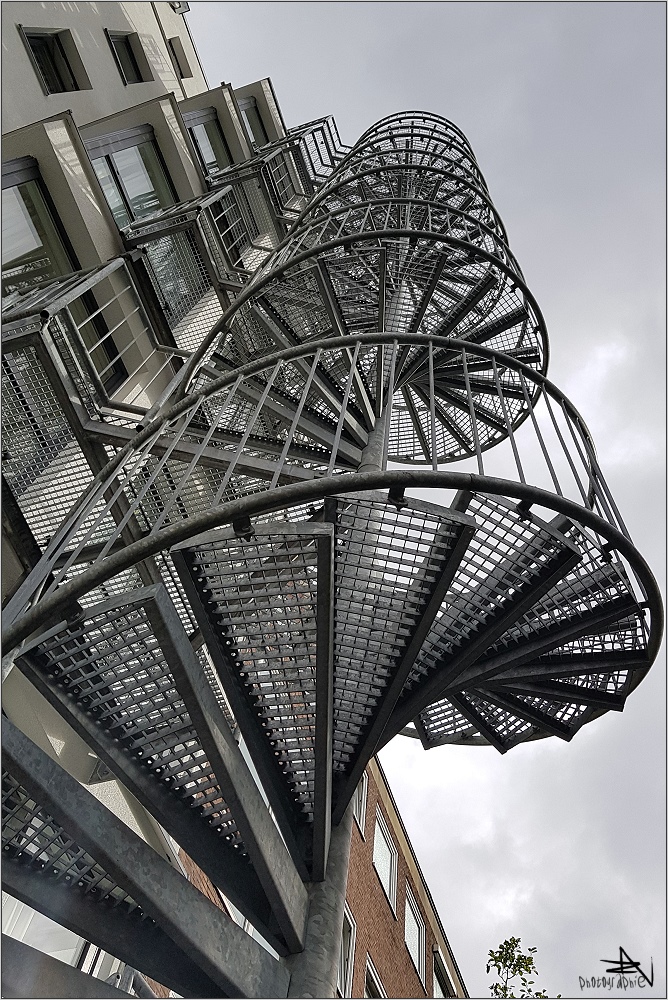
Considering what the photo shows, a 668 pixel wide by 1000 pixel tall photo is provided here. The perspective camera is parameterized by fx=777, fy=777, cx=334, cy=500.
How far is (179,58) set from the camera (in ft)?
54.1

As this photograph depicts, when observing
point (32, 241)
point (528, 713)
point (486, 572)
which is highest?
point (32, 241)

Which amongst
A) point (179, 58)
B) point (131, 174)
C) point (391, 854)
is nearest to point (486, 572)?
point (131, 174)

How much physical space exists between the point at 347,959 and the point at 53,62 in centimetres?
1411

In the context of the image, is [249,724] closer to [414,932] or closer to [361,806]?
[361,806]

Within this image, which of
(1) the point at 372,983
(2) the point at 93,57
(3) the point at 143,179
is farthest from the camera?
(1) the point at 372,983

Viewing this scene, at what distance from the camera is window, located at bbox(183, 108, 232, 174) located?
14.5 metres

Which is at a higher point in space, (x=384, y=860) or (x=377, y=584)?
(x=377, y=584)

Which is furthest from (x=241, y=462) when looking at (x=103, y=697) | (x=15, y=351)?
(x=103, y=697)

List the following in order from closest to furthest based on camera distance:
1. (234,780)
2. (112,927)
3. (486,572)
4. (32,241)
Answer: (234,780) → (112,927) → (486,572) → (32,241)

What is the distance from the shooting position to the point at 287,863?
459 centimetres

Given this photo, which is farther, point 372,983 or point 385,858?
point 385,858

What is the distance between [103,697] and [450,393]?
789 cm

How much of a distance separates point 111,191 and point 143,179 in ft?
5.00
